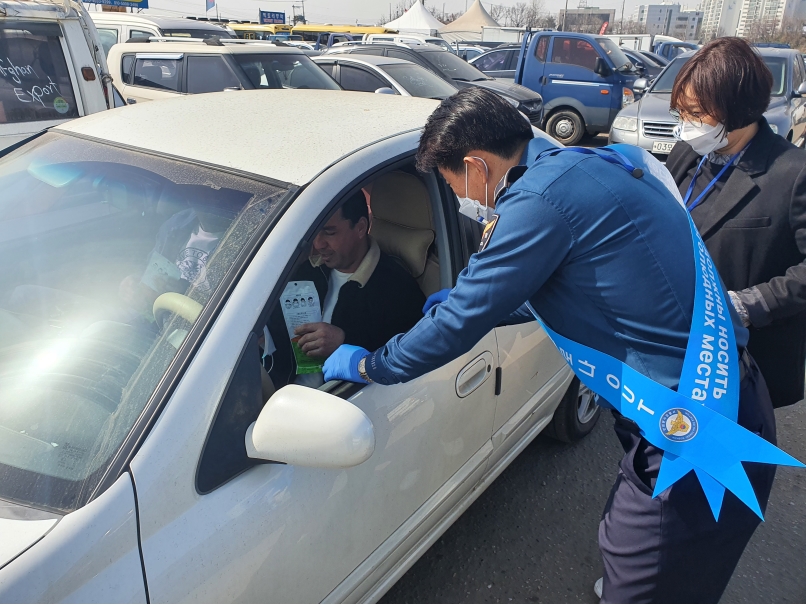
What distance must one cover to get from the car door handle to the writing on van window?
186 inches

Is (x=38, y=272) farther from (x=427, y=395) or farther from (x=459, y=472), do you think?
(x=459, y=472)

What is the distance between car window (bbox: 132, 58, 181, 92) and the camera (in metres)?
7.50

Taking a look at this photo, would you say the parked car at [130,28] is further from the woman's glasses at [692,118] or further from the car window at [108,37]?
the woman's glasses at [692,118]

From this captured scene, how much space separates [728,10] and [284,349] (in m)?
120

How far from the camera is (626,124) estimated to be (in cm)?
819

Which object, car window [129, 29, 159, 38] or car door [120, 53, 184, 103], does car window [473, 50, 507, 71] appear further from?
car door [120, 53, 184, 103]

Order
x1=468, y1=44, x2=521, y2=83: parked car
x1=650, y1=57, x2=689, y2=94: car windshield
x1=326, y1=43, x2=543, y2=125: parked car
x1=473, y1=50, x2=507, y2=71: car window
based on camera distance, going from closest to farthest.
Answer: x1=650, y1=57, x2=689, y2=94: car windshield
x1=326, y1=43, x2=543, y2=125: parked car
x1=468, y1=44, x2=521, y2=83: parked car
x1=473, y1=50, x2=507, y2=71: car window

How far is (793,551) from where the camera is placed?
2.38 m

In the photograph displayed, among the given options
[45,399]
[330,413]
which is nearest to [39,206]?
[45,399]

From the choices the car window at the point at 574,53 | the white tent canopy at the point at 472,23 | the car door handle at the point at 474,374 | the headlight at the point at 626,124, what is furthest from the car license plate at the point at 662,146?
the white tent canopy at the point at 472,23

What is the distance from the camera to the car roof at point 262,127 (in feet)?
5.19

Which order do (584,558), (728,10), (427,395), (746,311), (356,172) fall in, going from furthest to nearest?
(728,10) → (584,558) → (746,311) → (427,395) → (356,172)

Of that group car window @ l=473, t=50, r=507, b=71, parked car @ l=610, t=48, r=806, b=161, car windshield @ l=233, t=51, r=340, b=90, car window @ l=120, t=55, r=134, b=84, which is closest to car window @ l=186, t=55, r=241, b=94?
car windshield @ l=233, t=51, r=340, b=90

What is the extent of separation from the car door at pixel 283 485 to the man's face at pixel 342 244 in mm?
374
